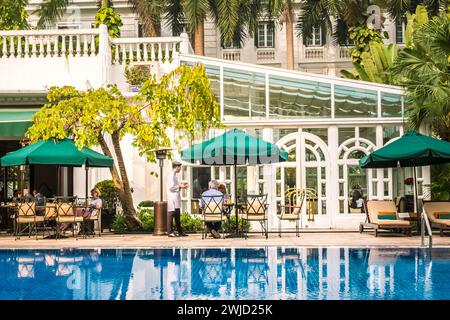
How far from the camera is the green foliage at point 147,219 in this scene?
19.8 meters

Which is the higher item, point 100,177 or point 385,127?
point 385,127

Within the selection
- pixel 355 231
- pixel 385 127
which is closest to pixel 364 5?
pixel 385 127

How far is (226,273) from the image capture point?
1123cm

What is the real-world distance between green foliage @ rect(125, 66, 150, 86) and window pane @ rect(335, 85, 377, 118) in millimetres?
6092

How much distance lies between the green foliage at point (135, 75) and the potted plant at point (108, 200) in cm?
330

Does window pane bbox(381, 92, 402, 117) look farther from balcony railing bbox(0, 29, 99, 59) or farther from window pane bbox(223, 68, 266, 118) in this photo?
balcony railing bbox(0, 29, 99, 59)

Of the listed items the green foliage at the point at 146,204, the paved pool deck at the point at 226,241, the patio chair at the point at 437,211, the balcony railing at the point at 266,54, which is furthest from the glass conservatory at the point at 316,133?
the balcony railing at the point at 266,54

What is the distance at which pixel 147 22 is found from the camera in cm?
2981

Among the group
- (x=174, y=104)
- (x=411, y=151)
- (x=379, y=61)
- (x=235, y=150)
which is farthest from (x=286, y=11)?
(x=235, y=150)

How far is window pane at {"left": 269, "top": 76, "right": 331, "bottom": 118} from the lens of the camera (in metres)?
21.1

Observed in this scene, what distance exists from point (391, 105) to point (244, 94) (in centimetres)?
452

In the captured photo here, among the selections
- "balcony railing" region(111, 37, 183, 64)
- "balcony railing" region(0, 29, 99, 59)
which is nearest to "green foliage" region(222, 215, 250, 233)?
"balcony railing" region(111, 37, 183, 64)
